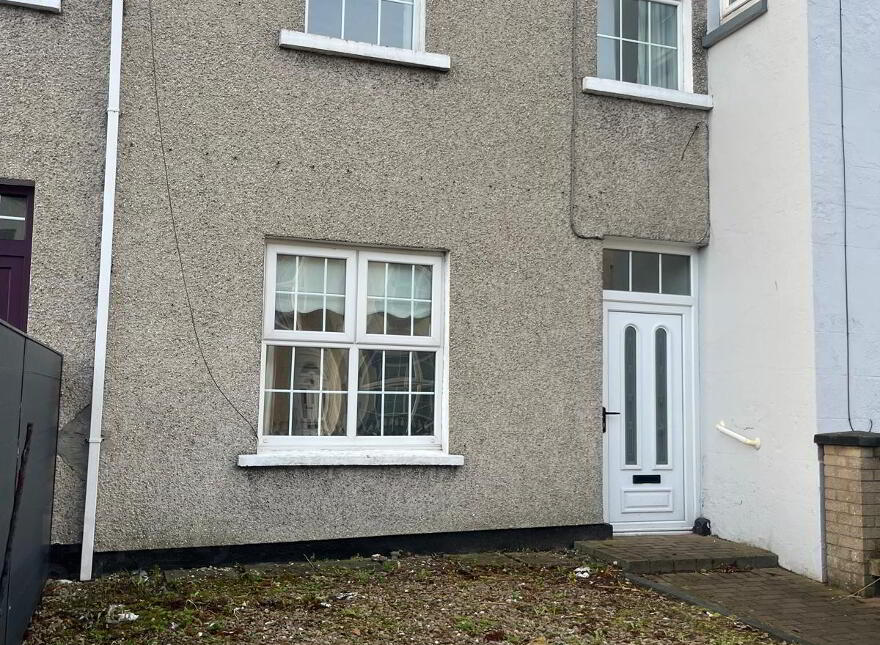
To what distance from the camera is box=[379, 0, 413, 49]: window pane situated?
7.06 metres

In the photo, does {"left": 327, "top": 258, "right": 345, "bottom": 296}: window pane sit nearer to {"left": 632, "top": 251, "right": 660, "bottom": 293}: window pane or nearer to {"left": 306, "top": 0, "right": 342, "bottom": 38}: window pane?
{"left": 306, "top": 0, "right": 342, "bottom": 38}: window pane

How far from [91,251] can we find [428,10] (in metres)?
3.22

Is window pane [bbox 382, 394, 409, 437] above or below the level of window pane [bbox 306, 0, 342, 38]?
below

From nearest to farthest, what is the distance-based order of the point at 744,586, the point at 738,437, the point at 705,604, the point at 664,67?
the point at 705,604 → the point at 744,586 → the point at 738,437 → the point at 664,67

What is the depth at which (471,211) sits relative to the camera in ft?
22.9

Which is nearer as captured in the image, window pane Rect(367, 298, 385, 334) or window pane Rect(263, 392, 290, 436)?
window pane Rect(263, 392, 290, 436)

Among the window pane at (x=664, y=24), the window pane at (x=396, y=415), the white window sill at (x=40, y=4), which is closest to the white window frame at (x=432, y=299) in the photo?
the window pane at (x=396, y=415)

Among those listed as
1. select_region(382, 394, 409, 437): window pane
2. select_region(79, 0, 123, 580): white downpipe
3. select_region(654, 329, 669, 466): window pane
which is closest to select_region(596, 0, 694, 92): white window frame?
select_region(654, 329, 669, 466): window pane

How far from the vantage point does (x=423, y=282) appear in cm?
702

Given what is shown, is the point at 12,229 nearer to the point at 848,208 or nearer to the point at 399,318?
the point at 399,318

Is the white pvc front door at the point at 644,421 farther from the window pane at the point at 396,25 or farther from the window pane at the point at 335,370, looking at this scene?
the window pane at the point at 396,25

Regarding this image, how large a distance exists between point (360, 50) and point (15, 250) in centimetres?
290

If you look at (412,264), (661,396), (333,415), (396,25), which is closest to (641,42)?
(396,25)

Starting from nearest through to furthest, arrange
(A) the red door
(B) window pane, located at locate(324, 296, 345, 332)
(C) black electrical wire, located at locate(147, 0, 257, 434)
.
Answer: (A) the red door < (C) black electrical wire, located at locate(147, 0, 257, 434) < (B) window pane, located at locate(324, 296, 345, 332)
